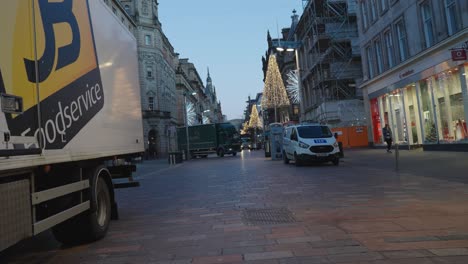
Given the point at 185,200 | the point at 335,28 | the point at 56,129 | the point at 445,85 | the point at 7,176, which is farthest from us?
the point at 335,28

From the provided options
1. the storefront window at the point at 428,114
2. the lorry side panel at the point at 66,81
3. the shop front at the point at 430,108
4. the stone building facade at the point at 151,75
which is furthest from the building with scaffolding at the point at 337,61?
the lorry side panel at the point at 66,81

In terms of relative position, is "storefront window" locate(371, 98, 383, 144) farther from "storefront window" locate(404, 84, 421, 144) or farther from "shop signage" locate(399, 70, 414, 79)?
"shop signage" locate(399, 70, 414, 79)

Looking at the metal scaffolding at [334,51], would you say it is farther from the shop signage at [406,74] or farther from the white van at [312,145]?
the white van at [312,145]

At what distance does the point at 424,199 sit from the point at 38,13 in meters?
7.08

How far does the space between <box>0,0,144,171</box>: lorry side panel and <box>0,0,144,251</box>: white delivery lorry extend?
10mm

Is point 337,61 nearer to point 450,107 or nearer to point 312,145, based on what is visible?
point 450,107

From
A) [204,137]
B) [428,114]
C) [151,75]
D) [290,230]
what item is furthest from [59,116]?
[151,75]

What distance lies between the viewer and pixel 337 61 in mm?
41656

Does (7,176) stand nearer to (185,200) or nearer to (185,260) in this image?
(185,260)

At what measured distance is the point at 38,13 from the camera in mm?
4461

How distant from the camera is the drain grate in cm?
678

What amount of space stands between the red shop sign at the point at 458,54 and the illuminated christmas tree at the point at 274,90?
68.4 feet

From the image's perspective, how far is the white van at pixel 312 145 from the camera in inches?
760

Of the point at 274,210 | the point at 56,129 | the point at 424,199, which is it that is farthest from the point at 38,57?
the point at 424,199
